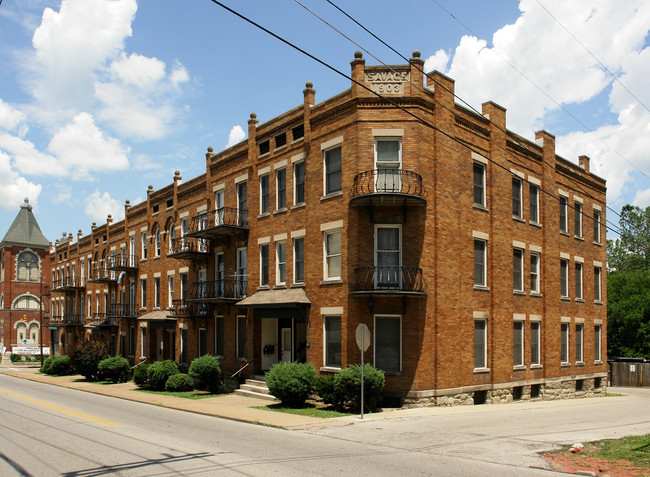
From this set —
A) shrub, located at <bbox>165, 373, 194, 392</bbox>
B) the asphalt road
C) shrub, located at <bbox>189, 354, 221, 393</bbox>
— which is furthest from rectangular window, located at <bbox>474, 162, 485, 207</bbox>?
shrub, located at <bbox>165, 373, 194, 392</bbox>

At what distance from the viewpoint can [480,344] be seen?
76.6 feet

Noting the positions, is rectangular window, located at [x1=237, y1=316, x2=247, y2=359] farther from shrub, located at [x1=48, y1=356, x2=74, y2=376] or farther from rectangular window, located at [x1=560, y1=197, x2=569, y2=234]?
shrub, located at [x1=48, y1=356, x2=74, y2=376]

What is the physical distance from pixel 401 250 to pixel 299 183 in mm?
6223

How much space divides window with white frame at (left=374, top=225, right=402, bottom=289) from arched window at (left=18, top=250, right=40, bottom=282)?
70246 millimetres

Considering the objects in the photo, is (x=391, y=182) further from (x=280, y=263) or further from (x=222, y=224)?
(x=222, y=224)

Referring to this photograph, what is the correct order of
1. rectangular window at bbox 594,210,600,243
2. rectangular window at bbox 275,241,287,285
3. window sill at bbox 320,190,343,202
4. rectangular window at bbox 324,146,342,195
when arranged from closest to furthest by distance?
window sill at bbox 320,190,343,202, rectangular window at bbox 324,146,342,195, rectangular window at bbox 275,241,287,285, rectangular window at bbox 594,210,600,243

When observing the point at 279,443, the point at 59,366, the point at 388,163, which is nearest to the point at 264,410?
the point at 279,443

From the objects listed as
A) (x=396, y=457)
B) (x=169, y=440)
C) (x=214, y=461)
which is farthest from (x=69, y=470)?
(x=396, y=457)

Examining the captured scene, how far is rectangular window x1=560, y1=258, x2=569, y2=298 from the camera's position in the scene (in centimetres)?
2920

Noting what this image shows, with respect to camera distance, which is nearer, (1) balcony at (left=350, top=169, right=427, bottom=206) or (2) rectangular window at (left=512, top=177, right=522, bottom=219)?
(1) balcony at (left=350, top=169, right=427, bottom=206)

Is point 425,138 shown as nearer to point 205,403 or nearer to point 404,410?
point 404,410

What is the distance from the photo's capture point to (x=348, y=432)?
49.7 ft

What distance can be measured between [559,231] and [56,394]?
2571cm

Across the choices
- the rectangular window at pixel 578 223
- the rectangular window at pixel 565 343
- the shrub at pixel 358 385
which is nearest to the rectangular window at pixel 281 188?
the shrub at pixel 358 385
